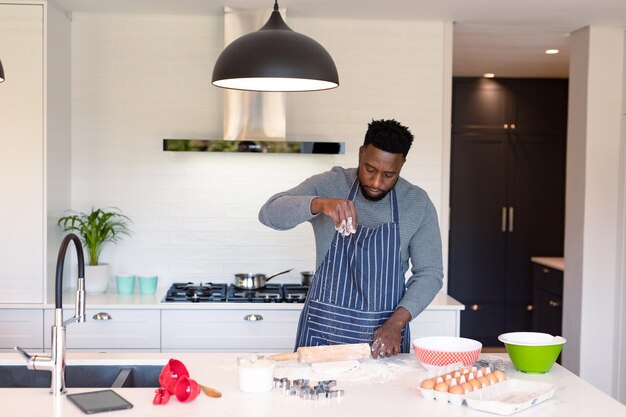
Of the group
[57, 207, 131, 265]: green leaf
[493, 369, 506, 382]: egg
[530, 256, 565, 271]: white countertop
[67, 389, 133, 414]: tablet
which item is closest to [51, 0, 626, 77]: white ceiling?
[57, 207, 131, 265]: green leaf

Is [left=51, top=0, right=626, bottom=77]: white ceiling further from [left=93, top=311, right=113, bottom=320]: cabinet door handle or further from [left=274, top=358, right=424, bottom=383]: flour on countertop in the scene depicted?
[left=274, top=358, right=424, bottom=383]: flour on countertop

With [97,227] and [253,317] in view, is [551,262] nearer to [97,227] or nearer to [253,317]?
[253,317]

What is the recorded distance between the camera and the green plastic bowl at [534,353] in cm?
242

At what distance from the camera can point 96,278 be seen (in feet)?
14.3

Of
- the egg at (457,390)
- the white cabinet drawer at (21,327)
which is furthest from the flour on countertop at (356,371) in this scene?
the white cabinet drawer at (21,327)

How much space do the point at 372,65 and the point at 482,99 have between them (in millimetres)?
2625

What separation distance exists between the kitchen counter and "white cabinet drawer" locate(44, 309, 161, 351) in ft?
5.28

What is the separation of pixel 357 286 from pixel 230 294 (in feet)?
4.93

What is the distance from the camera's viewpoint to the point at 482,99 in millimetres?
6957

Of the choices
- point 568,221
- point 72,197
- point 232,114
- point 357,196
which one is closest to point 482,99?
point 568,221

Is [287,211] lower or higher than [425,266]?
higher

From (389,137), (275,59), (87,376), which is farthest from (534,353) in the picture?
(87,376)

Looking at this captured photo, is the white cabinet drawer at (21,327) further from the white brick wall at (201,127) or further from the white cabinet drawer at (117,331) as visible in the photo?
the white brick wall at (201,127)

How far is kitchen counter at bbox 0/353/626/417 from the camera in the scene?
204 centimetres
